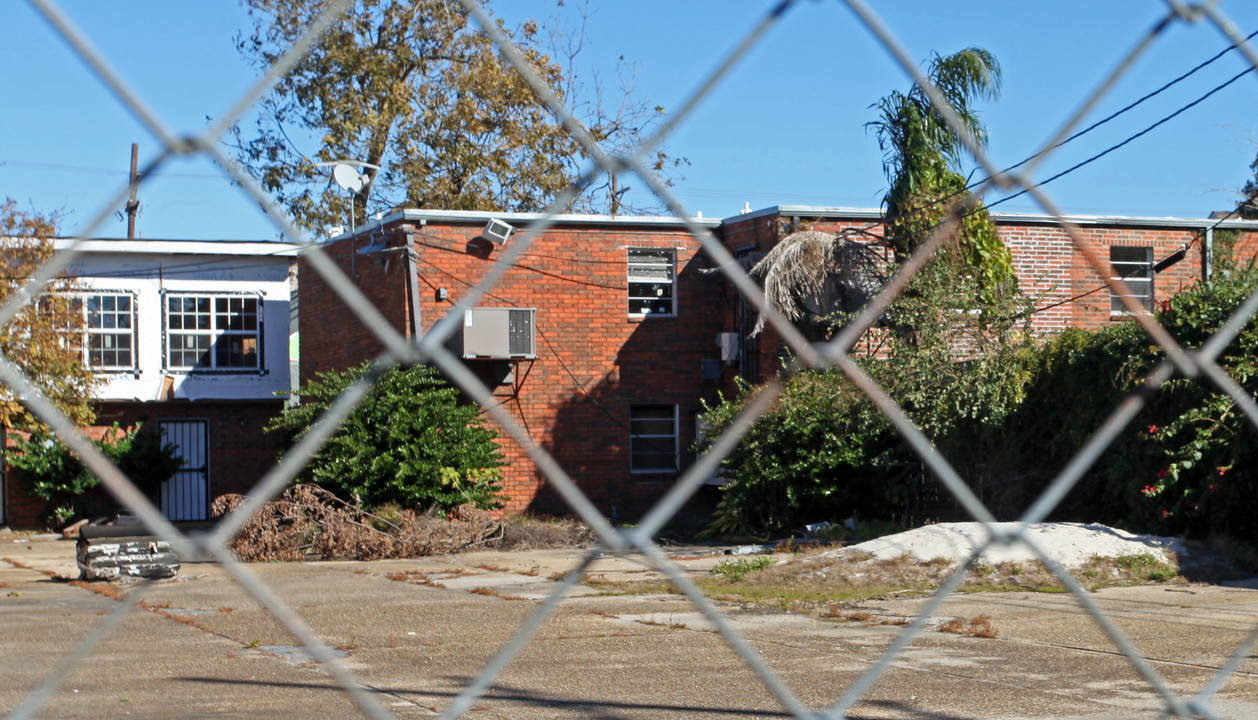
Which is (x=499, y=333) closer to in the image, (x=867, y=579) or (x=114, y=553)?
(x=114, y=553)


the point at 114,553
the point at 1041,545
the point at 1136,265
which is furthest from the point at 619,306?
the point at 1041,545

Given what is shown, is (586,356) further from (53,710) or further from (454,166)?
(53,710)

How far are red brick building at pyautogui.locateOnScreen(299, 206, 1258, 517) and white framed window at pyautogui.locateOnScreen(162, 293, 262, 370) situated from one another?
4.78 meters

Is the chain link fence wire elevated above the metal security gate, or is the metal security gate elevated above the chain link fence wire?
the chain link fence wire

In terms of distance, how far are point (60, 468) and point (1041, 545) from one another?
18.7 m

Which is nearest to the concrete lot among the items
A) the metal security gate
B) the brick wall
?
the metal security gate

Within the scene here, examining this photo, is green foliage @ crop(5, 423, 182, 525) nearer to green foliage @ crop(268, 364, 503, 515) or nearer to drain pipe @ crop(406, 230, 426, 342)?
green foliage @ crop(268, 364, 503, 515)

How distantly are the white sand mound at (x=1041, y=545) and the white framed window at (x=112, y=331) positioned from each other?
18.0m

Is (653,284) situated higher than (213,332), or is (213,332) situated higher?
(653,284)

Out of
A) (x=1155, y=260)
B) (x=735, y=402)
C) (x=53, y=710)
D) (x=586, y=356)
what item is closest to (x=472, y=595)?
(x=53, y=710)

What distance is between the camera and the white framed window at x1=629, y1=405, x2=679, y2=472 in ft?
70.3

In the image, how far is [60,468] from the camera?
899 inches

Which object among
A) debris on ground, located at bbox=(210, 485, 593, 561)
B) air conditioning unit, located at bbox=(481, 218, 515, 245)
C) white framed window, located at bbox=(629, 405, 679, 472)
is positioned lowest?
debris on ground, located at bbox=(210, 485, 593, 561)

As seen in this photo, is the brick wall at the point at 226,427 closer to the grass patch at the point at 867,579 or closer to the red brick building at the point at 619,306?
the red brick building at the point at 619,306
